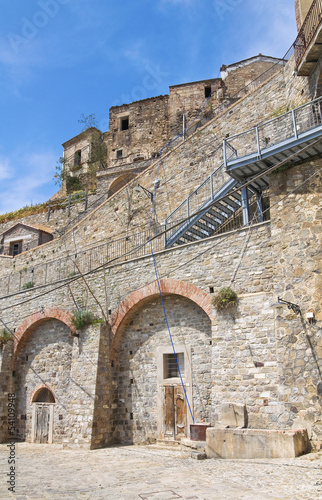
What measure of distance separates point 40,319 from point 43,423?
3.99m

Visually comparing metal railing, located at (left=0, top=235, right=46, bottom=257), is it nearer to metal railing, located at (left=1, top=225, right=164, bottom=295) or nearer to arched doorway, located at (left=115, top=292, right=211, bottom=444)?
metal railing, located at (left=1, top=225, right=164, bottom=295)

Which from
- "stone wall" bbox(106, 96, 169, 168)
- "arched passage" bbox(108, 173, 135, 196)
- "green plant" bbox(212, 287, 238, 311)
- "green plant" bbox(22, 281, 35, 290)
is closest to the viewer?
"green plant" bbox(212, 287, 238, 311)

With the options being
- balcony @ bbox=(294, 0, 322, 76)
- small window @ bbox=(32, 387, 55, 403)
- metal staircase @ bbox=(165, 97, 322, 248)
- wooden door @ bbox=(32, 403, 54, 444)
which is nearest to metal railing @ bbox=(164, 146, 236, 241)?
metal staircase @ bbox=(165, 97, 322, 248)

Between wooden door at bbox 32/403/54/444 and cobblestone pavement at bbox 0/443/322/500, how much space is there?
187 inches

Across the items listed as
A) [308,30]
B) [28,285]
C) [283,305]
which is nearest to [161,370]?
[283,305]

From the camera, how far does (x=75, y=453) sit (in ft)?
41.6

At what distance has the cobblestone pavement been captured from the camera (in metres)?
6.64

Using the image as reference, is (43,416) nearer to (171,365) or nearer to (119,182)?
(171,365)

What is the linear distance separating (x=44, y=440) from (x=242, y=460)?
375 inches

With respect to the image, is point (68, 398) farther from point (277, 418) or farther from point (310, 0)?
point (310, 0)

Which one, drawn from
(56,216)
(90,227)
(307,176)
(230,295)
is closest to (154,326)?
(230,295)

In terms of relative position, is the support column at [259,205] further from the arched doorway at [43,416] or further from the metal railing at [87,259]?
the arched doorway at [43,416]

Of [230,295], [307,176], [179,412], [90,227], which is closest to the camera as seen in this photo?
[307,176]

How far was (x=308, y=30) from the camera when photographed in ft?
42.4
